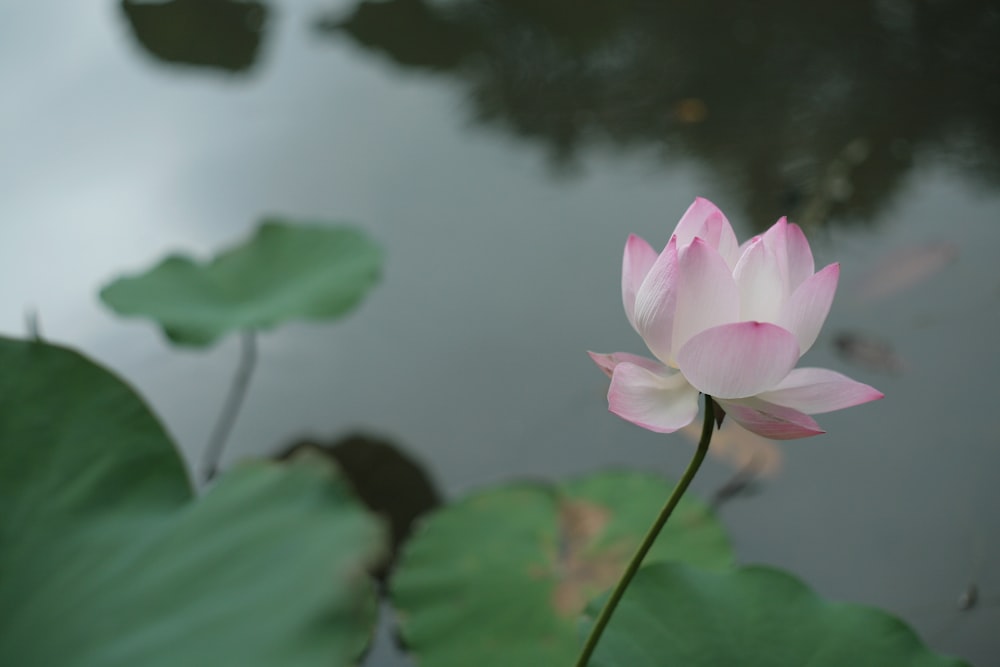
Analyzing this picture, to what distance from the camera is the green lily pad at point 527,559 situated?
782mm

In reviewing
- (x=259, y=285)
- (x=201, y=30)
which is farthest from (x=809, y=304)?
(x=201, y=30)

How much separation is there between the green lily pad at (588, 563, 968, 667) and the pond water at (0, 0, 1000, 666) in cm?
40

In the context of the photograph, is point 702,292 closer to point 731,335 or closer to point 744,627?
point 731,335

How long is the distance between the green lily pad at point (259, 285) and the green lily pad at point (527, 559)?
326 mm

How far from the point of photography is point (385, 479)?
1082mm

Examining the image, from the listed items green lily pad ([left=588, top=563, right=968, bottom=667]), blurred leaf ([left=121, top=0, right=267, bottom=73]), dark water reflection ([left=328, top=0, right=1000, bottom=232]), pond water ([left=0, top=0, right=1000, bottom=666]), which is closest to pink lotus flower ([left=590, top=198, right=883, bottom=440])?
green lily pad ([left=588, top=563, right=968, bottom=667])

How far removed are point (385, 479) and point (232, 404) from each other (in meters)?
0.29

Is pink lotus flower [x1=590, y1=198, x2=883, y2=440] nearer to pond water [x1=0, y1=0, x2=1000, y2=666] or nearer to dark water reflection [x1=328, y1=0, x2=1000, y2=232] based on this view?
pond water [x1=0, y1=0, x2=1000, y2=666]

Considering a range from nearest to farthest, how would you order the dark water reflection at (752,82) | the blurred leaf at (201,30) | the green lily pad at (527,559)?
the green lily pad at (527,559), the dark water reflection at (752,82), the blurred leaf at (201,30)

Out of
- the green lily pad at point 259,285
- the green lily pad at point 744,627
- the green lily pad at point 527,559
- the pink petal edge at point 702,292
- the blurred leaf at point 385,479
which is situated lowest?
the blurred leaf at point 385,479

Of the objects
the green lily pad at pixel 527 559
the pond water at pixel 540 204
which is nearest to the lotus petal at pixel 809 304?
the green lily pad at pixel 527 559

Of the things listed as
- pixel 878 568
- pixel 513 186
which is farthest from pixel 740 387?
pixel 513 186

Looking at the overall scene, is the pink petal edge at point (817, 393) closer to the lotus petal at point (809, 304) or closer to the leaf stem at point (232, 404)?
the lotus petal at point (809, 304)

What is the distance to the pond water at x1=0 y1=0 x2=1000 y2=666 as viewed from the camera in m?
1.03
